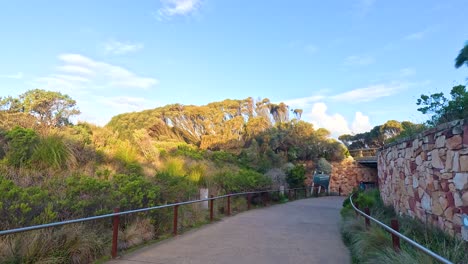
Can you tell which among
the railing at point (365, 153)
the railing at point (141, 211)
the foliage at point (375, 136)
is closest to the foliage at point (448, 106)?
the railing at point (141, 211)

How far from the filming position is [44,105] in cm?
1834

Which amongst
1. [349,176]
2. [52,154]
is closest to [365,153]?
[349,176]

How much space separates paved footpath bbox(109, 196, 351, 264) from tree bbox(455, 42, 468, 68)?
4845mm

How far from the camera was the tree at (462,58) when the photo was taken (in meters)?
7.69

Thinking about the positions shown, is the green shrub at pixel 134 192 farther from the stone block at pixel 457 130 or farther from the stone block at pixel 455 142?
the stone block at pixel 457 130

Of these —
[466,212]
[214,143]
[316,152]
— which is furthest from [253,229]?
[316,152]

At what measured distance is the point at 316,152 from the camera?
36531 mm

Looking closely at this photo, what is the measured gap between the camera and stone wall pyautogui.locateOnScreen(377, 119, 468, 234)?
213 inches

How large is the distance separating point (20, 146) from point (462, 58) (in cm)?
1091

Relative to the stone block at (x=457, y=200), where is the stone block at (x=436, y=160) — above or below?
above

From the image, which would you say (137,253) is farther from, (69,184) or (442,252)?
(442,252)

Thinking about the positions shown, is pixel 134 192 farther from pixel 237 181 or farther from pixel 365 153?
pixel 365 153

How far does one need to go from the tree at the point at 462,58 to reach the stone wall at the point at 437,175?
6.49 feet

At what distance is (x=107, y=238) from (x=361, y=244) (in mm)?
4747
